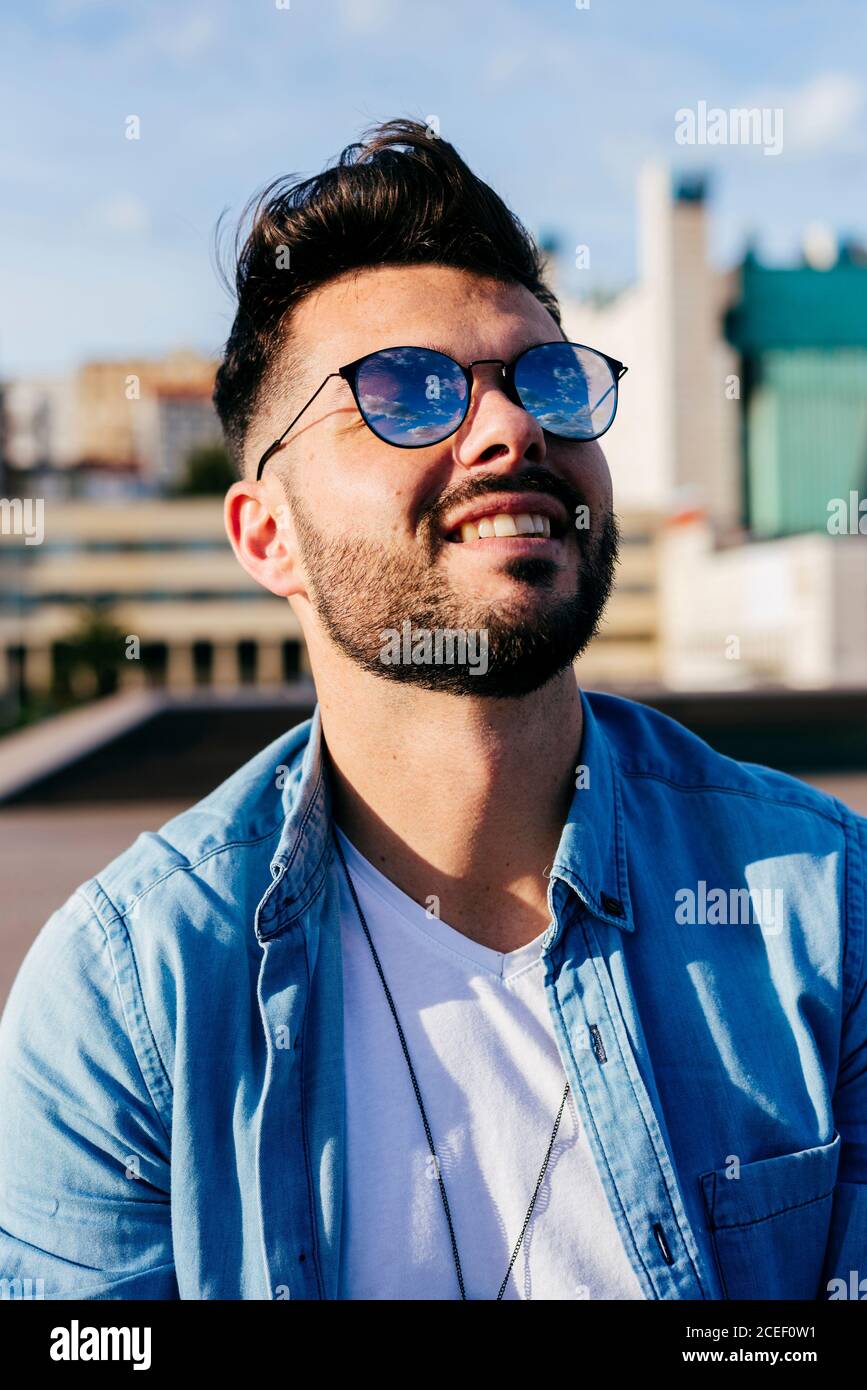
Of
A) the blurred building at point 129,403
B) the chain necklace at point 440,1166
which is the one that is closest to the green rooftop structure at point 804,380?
the blurred building at point 129,403

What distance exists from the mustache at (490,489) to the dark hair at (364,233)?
1.15ft

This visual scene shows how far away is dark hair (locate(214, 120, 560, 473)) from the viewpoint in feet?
6.04

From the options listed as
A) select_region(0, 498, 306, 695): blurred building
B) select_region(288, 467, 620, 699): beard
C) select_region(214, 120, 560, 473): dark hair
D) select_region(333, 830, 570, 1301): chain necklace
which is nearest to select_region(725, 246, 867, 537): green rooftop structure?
Result: select_region(0, 498, 306, 695): blurred building

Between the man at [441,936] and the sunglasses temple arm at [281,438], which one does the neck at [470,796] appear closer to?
the man at [441,936]

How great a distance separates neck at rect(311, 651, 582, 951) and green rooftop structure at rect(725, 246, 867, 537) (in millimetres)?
62209

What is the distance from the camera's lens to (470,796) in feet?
5.96

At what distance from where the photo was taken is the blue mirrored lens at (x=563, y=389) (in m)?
1.76

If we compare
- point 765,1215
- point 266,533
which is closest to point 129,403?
point 266,533

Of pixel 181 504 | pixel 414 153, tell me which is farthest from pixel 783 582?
pixel 414 153

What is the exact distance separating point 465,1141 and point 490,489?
0.88 metres

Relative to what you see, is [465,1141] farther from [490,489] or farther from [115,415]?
[115,415]

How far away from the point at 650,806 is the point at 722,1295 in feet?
2.23

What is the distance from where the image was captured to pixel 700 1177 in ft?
5.33
